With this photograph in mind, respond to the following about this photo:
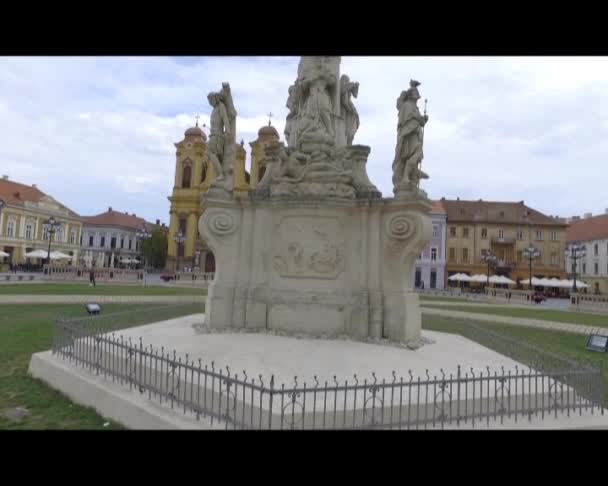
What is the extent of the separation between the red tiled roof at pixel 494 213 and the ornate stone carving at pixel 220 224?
2164 inches

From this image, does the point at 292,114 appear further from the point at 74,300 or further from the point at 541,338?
the point at 74,300

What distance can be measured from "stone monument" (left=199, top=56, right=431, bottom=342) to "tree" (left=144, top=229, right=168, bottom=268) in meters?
70.9

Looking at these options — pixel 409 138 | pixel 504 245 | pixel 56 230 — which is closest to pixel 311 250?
pixel 409 138

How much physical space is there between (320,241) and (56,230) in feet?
212

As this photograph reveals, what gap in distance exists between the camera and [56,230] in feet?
209

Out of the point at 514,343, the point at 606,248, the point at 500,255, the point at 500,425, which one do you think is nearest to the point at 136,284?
the point at 514,343

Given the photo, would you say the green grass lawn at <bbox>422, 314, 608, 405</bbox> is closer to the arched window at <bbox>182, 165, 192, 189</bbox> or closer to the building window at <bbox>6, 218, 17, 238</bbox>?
the arched window at <bbox>182, 165, 192, 189</bbox>

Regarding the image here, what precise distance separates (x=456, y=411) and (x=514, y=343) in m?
4.86

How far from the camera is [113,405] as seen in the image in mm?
5859

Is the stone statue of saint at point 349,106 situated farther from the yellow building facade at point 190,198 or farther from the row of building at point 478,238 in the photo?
the yellow building facade at point 190,198

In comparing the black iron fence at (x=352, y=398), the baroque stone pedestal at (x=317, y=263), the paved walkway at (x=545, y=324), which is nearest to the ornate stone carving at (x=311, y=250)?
the baroque stone pedestal at (x=317, y=263)

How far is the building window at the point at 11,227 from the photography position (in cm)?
5562
